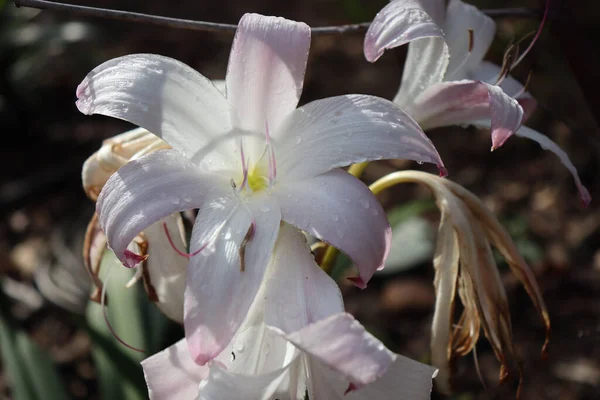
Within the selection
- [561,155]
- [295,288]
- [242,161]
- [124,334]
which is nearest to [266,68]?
[242,161]

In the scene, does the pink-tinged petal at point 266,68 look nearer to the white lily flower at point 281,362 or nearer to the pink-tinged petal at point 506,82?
the white lily flower at point 281,362

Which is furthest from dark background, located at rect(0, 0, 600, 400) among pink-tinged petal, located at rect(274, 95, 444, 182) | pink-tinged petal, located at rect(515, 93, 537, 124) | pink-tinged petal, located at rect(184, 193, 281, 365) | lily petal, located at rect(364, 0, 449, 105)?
pink-tinged petal, located at rect(184, 193, 281, 365)

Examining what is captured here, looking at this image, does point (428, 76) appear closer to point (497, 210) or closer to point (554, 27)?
point (554, 27)

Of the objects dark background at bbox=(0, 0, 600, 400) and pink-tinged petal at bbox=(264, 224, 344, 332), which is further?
dark background at bbox=(0, 0, 600, 400)

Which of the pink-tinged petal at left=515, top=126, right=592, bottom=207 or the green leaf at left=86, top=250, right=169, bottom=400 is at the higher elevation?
the pink-tinged petal at left=515, top=126, right=592, bottom=207

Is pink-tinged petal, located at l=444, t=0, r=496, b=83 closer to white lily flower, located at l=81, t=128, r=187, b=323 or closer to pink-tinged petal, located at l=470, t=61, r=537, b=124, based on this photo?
pink-tinged petal, located at l=470, t=61, r=537, b=124

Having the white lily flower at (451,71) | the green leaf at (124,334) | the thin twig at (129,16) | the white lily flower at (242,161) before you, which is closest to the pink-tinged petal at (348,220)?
the white lily flower at (242,161)

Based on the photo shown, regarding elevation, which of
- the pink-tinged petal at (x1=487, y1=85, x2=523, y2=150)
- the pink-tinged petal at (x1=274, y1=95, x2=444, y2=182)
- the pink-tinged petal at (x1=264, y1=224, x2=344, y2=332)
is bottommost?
the pink-tinged petal at (x1=264, y1=224, x2=344, y2=332)
